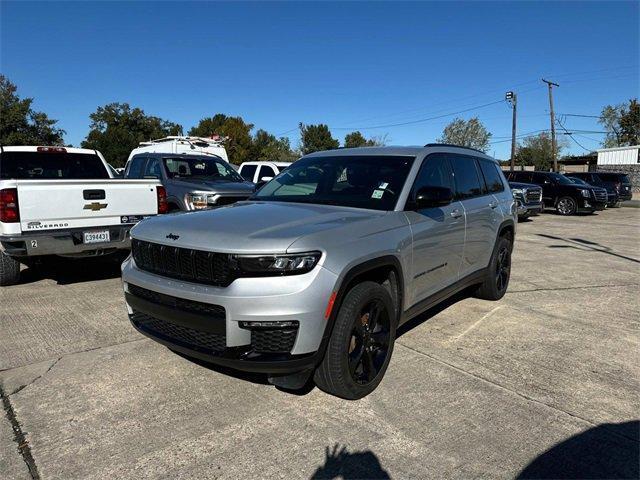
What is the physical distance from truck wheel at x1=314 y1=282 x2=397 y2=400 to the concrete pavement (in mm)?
168

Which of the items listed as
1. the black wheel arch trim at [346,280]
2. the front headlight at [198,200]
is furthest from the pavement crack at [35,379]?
the front headlight at [198,200]

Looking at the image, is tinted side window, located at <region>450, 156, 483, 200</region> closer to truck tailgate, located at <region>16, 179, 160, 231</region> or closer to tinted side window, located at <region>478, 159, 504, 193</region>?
tinted side window, located at <region>478, 159, 504, 193</region>

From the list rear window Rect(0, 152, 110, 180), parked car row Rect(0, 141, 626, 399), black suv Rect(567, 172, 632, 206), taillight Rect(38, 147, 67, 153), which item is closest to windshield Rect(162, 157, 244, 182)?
rear window Rect(0, 152, 110, 180)

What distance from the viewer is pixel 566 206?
65.7 feet

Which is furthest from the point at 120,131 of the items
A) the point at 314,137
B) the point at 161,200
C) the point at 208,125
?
the point at 161,200

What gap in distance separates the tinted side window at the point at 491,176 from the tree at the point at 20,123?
46.0m

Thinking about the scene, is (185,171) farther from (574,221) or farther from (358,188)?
(574,221)

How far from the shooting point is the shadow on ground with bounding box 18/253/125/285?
22.6 feet

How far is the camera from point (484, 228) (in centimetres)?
536

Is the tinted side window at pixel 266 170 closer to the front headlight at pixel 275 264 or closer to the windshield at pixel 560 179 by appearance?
the front headlight at pixel 275 264

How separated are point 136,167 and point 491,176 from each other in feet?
25.5

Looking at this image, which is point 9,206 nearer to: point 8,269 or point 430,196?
point 8,269

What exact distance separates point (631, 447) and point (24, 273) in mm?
7769

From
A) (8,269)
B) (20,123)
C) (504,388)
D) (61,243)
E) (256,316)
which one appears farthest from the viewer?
(20,123)
